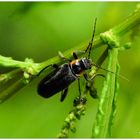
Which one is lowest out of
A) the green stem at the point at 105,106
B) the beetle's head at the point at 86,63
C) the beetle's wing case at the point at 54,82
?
the green stem at the point at 105,106

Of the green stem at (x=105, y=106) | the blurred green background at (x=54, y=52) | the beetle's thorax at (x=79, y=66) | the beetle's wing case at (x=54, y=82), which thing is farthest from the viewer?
the blurred green background at (x=54, y=52)

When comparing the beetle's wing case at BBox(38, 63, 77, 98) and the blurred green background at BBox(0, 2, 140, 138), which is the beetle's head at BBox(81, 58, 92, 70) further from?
the blurred green background at BBox(0, 2, 140, 138)

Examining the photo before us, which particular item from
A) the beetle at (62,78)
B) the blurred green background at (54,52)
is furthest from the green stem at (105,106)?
the blurred green background at (54,52)

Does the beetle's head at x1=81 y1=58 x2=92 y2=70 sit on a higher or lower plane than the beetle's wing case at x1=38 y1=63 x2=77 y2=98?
higher

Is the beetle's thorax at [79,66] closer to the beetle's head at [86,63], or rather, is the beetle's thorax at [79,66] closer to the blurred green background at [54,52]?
the beetle's head at [86,63]

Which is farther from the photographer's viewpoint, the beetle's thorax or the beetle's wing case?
the beetle's thorax

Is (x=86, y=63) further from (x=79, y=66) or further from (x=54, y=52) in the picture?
(x=54, y=52)

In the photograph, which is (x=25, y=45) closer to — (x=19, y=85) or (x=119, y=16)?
(x=119, y=16)

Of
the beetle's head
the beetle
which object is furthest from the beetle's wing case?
the beetle's head
